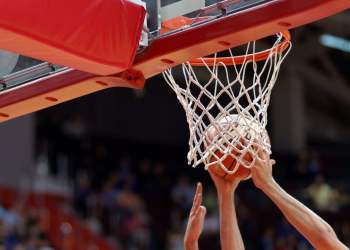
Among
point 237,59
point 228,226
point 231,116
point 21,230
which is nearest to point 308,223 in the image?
point 228,226

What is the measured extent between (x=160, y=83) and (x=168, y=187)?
3171 mm

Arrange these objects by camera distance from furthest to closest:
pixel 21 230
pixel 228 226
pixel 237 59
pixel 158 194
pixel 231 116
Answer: pixel 158 194
pixel 21 230
pixel 237 59
pixel 231 116
pixel 228 226

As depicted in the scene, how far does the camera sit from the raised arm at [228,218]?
9.52 ft

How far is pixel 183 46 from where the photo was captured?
9.29 ft

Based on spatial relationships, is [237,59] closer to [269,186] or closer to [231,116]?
[231,116]

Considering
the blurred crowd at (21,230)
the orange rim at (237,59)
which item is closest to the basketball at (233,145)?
the orange rim at (237,59)

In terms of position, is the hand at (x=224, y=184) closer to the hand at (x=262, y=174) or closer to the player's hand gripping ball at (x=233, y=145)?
the player's hand gripping ball at (x=233, y=145)

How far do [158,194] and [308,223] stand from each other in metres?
10.1

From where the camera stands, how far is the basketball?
2932 mm

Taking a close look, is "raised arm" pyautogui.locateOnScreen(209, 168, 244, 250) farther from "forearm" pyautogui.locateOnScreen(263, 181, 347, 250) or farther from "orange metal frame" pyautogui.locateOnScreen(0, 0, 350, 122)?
"orange metal frame" pyautogui.locateOnScreen(0, 0, 350, 122)

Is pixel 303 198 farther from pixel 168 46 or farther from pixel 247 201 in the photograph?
pixel 168 46

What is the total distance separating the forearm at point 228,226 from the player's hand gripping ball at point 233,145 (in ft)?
0.26

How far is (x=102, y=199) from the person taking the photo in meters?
11.9

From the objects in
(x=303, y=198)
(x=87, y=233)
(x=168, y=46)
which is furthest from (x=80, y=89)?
(x=303, y=198)
